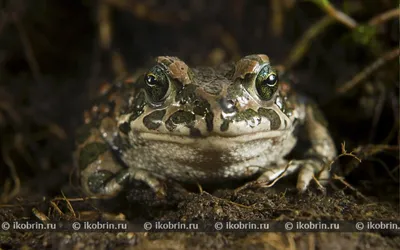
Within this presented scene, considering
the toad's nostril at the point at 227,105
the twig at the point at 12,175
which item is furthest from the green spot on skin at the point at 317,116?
the twig at the point at 12,175

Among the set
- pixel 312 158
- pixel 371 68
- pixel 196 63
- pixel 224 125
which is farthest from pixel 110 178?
pixel 371 68

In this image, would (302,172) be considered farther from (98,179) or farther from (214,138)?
(98,179)

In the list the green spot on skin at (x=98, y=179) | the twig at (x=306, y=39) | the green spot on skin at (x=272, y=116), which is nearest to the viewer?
the green spot on skin at (x=272, y=116)

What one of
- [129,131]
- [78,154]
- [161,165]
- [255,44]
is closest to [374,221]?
[161,165]

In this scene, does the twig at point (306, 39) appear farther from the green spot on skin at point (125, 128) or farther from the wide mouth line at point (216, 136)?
the green spot on skin at point (125, 128)

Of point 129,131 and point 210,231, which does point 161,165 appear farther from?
point 210,231

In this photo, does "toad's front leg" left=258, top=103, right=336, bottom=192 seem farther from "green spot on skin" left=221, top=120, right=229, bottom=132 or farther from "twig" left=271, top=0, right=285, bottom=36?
"twig" left=271, top=0, right=285, bottom=36
